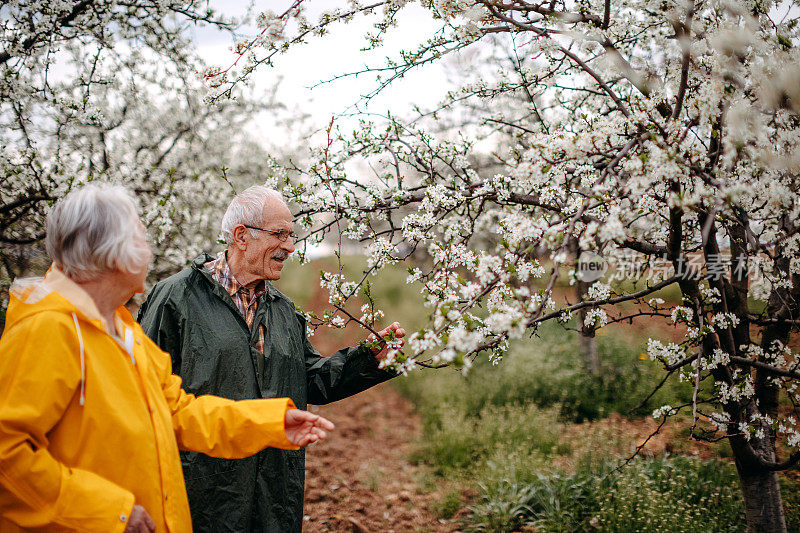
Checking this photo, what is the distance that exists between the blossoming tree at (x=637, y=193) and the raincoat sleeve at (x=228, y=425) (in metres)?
0.47

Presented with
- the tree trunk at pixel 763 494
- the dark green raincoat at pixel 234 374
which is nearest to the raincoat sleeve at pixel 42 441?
the dark green raincoat at pixel 234 374

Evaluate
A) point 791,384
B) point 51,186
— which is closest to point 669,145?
point 791,384

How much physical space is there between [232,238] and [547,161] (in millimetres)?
1447

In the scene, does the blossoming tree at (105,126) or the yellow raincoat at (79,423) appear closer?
the yellow raincoat at (79,423)

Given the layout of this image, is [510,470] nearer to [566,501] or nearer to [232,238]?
[566,501]

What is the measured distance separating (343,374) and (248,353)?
461 mm

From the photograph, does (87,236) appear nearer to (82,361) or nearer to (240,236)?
(82,361)

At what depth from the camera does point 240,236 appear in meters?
2.33

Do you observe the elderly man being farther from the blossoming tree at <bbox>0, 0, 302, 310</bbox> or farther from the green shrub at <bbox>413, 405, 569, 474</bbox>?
the green shrub at <bbox>413, 405, 569, 474</bbox>

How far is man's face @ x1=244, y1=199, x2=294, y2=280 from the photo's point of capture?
2.30 meters

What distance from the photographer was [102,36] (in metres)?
4.56

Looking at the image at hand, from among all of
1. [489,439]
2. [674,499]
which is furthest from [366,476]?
[674,499]

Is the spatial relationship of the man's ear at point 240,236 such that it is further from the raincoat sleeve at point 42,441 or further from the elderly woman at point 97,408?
the raincoat sleeve at point 42,441

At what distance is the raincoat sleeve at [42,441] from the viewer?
1220 mm
